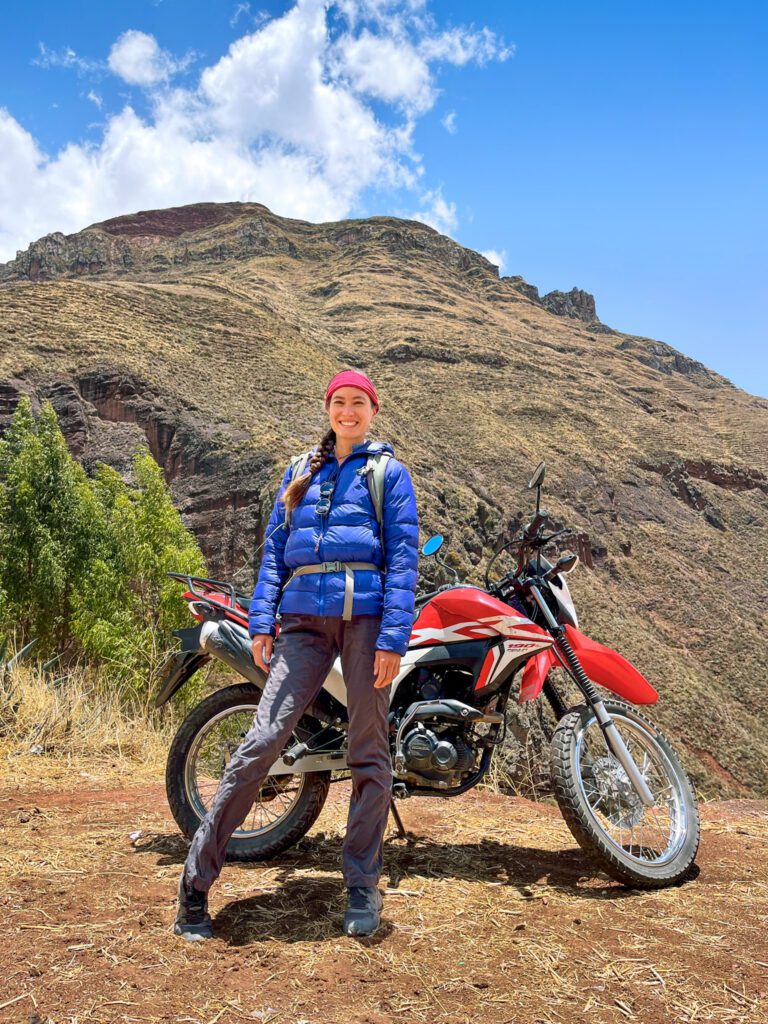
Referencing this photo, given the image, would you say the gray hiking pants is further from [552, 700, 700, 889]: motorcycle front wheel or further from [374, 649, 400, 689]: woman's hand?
[552, 700, 700, 889]: motorcycle front wheel

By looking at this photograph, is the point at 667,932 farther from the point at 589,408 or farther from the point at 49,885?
the point at 589,408

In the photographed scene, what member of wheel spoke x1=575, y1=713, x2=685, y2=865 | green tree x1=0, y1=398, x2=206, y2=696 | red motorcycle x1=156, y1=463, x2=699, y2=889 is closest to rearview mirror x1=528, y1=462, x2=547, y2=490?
red motorcycle x1=156, y1=463, x2=699, y2=889

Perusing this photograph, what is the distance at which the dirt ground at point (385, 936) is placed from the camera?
2309mm

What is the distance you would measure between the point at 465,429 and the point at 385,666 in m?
48.6

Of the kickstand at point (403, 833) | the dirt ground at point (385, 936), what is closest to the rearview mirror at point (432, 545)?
the kickstand at point (403, 833)

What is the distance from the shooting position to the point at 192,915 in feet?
9.00

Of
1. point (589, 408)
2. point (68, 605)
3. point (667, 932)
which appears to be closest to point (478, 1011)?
point (667, 932)

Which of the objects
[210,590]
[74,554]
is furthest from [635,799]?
[74,554]

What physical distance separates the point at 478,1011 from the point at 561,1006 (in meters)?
0.26

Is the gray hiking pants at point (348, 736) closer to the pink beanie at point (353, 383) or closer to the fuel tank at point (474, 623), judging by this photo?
the fuel tank at point (474, 623)

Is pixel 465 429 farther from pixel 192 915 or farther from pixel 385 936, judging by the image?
pixel 192 915

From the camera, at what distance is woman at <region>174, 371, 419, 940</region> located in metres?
2.91

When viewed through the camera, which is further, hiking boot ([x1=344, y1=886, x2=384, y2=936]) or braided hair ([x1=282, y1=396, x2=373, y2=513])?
braided hair ([x1=282, y1=396, x2=373, y2=513])

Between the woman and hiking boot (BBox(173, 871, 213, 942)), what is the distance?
0.01 meters
